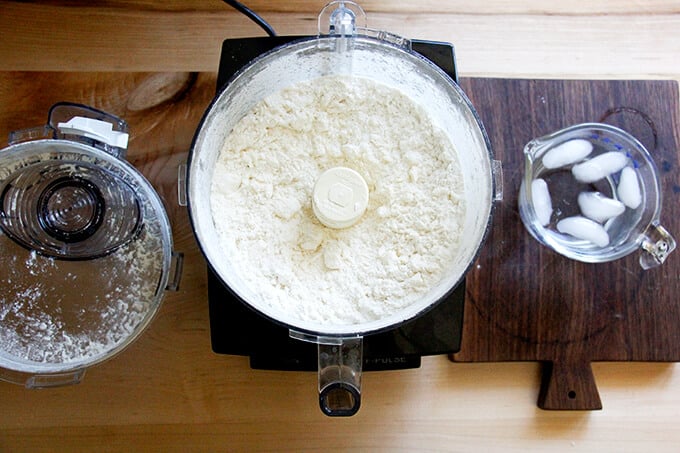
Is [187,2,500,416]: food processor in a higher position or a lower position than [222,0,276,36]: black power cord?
lower

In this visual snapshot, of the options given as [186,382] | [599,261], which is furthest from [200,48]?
[599,261]

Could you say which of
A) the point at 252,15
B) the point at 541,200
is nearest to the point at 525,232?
the point at 541,200

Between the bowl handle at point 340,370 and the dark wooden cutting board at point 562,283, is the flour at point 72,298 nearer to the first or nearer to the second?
the bowl handle at point 340,370

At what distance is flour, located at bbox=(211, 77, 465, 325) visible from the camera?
645 millimetres

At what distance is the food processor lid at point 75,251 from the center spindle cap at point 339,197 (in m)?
0.19

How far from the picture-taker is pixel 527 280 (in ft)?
2.53

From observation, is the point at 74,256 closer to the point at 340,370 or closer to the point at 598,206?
the point at 340,370

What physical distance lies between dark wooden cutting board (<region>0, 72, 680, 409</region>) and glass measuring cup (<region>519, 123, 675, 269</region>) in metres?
0.02

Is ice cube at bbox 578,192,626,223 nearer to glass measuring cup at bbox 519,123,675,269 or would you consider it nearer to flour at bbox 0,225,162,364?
glass measuring cup at bbox 519,123,675,269

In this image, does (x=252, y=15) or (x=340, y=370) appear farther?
(x=252, y=15)

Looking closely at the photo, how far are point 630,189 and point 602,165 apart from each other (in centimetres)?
5

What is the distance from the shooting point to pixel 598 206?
0.76m

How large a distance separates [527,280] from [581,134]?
0.20 metres

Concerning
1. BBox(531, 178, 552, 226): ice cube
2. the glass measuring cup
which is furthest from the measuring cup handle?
BBox(531, 178, 552, 226): ice cube
